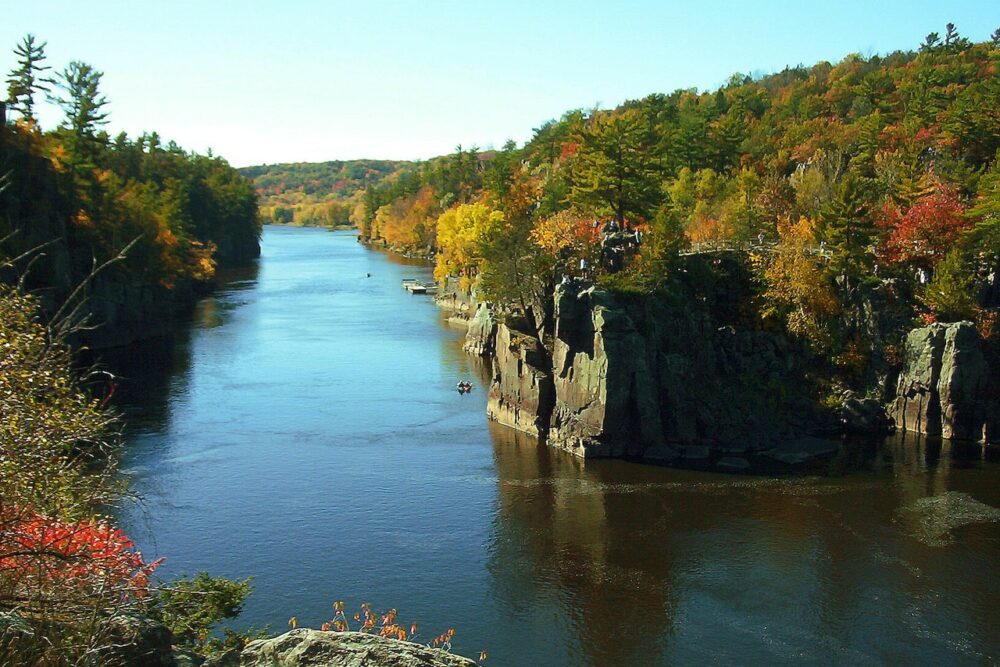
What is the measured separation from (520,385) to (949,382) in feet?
90.3

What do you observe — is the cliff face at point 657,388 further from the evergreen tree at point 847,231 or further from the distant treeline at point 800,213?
the evergreen tree at point 847,231

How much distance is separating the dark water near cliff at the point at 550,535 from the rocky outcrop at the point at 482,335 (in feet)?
51.6

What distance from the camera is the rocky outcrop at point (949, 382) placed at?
58.6m

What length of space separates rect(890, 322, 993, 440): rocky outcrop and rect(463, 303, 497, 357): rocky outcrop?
1485 inches

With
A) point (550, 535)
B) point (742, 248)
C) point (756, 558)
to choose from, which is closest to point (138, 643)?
point (550, 535)

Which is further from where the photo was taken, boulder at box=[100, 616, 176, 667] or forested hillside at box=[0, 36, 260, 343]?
forested hillside at box=[0, 36, 260, 343]

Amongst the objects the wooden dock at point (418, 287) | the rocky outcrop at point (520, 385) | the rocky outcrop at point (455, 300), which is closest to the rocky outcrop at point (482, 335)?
the rocky outcrop at point (455, 300)

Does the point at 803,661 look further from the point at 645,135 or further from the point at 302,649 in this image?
the point at 645,135

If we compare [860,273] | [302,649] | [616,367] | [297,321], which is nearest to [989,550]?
[616,367]

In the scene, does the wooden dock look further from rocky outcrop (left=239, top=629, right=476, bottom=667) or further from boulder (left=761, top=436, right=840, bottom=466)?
rocky outcrop (left=239, top=629, right=476, bottom=667)

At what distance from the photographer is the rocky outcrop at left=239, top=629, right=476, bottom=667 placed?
14.5 metres

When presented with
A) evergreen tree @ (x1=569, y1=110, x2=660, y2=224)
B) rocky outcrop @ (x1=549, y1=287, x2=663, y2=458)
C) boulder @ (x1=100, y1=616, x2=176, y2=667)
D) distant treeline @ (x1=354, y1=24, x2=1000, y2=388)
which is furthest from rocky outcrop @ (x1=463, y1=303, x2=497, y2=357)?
boulder @ (x1=100, y1=616, x2=176, y2=667)

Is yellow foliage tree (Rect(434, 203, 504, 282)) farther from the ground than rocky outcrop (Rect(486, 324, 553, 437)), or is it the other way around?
yellow foliage tree (Rect(434, 203, 504, 282))

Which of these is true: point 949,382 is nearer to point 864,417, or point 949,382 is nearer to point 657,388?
point 864,417
